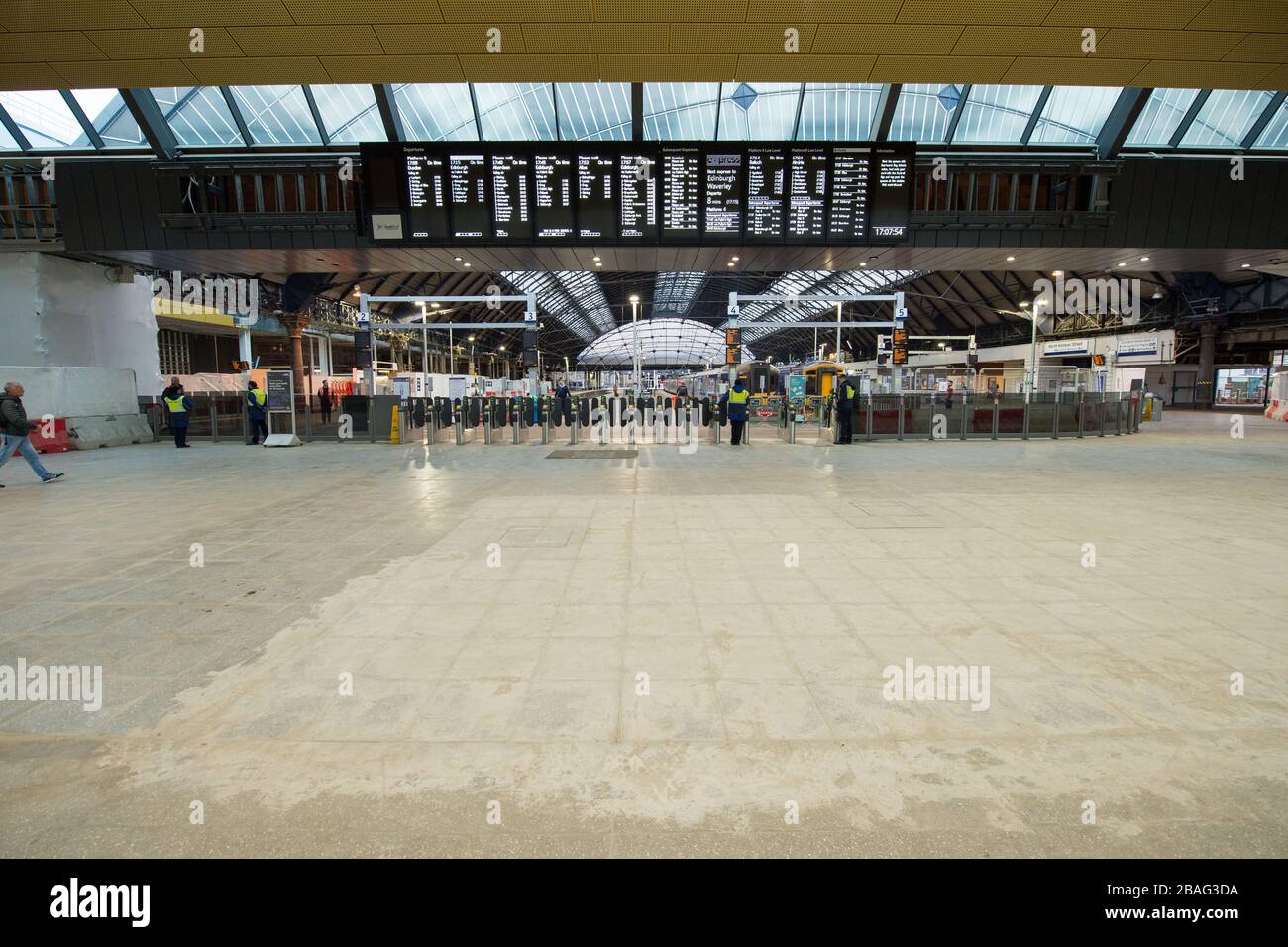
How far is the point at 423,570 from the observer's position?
197 inches

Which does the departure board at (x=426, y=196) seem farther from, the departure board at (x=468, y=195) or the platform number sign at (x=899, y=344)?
the platform number sign at (x=899, y=344)

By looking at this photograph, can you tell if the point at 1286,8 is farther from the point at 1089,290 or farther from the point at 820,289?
the point at 1089,290

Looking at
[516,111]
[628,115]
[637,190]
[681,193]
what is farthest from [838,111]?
[516,111]

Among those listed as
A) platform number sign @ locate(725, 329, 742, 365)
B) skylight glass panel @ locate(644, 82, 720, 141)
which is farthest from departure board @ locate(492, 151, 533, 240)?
platform number sign @ locate(725, 329, 742, 365)

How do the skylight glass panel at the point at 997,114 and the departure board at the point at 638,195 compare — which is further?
the skylight glass panel at the point at 997,114

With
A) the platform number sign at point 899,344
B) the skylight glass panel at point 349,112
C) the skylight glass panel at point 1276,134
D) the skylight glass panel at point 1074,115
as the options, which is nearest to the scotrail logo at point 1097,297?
the platform number sign at point 899,344

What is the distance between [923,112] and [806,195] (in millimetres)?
3642

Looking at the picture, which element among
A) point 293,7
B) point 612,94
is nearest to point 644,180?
point 612,94

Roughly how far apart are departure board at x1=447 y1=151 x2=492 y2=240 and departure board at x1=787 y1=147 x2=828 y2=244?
5.42m

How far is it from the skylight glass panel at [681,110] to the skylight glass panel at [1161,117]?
26.8 ft

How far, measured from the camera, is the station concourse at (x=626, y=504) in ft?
7.32

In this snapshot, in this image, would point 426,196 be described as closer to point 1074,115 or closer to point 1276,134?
point 1074,115
